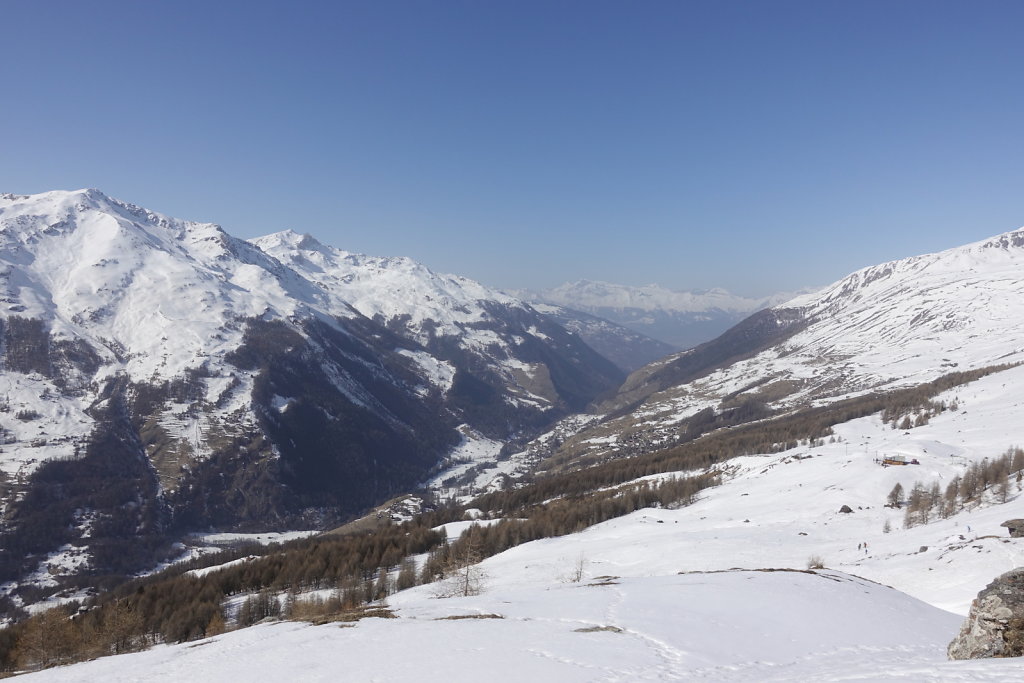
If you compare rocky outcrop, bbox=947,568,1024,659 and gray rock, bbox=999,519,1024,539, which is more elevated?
rocky outcrop, bbox=947,568,1024,659

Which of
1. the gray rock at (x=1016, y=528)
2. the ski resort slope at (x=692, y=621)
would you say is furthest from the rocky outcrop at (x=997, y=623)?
the gray rock at (x=1016, y=528)

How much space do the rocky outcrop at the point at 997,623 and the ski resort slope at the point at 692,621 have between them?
2.34 metres

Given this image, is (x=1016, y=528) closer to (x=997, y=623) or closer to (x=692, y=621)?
(x=692, y=621)

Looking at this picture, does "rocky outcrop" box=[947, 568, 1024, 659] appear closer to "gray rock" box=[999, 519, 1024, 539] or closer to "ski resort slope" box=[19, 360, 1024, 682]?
"ski resort slope" box=[19, 360, 1024, 682]

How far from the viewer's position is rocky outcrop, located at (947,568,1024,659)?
18.2 metres

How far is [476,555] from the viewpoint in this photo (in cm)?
9212

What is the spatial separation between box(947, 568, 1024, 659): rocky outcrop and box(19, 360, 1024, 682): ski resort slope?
7.68ft

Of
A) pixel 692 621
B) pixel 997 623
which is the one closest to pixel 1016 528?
pixel 692 621

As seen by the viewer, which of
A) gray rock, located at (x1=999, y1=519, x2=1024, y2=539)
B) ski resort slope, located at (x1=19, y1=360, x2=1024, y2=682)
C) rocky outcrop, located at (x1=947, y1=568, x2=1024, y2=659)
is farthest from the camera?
gray rock, located at (x1=999, y1=519, x2=1024, y2=539)

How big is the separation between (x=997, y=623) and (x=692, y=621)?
18.1 m

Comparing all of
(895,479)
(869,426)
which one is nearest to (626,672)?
(895,479)

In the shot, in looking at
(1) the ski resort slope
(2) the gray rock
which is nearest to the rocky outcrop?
(1) the ski resort slope

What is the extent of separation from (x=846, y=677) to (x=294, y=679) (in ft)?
78.4

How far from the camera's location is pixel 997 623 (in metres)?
18.7
